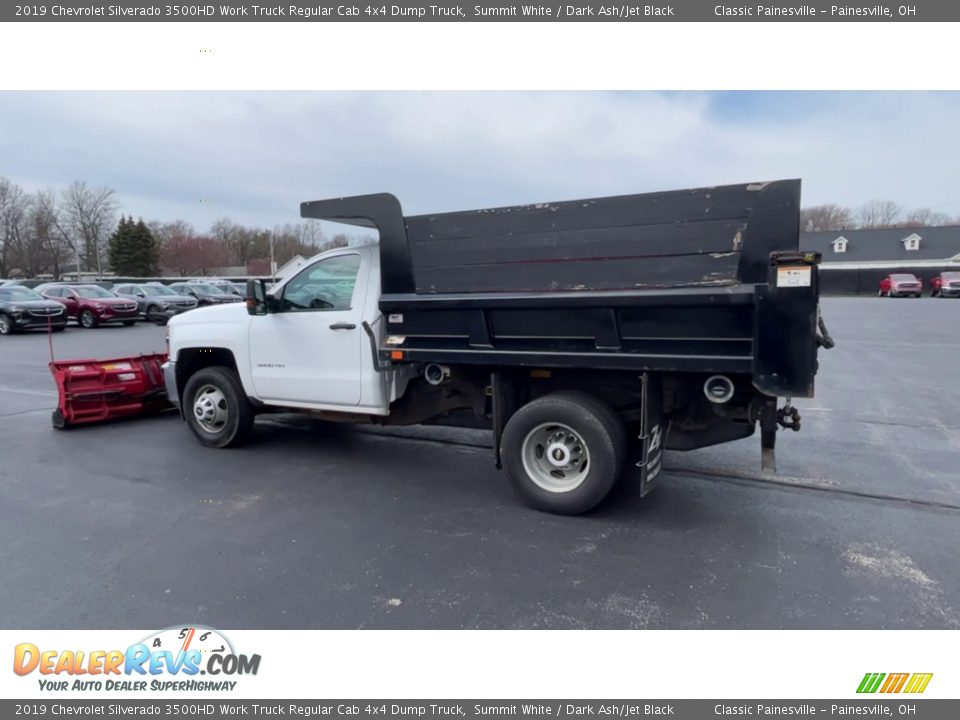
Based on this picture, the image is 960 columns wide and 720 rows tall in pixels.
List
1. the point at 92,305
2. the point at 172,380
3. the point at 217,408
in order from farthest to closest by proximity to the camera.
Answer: the point at 92,305 < the point at 172,380 < the point at 217,408

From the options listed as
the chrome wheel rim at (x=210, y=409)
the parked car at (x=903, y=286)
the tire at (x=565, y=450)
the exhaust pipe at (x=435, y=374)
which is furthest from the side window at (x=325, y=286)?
the parked car at (x=903, y=286)

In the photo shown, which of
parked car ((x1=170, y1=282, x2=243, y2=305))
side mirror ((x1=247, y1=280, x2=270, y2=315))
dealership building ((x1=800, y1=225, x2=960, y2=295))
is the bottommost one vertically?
side mirror ((x1=247, y1=280, x2=270, y2=315))

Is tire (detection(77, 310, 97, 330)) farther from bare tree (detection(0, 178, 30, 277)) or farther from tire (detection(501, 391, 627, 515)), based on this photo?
bare tree (detection(0, 178, 30, 277))

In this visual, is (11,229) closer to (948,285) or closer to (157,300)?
(157,300)

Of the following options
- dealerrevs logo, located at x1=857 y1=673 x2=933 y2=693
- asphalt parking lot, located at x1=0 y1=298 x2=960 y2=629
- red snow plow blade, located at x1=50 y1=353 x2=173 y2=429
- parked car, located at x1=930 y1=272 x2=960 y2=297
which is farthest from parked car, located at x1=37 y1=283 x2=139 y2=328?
parked car, located at x1=930 y1=272 x2=960 y2=297

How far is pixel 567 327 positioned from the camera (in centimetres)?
446

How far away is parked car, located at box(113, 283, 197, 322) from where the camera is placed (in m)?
25.8

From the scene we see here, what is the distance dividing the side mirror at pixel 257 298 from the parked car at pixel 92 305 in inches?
848

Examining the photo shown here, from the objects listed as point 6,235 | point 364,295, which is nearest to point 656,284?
point 364,295

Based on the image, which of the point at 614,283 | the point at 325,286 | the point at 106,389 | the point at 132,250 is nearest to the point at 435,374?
the point at 325,286

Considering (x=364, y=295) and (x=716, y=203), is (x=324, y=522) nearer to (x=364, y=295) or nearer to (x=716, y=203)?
(x=364, y=295)

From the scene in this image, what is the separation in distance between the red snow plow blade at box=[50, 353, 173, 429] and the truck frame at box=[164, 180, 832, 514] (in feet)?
10.5

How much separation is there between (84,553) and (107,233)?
270 ft

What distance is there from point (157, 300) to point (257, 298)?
23463 mm
